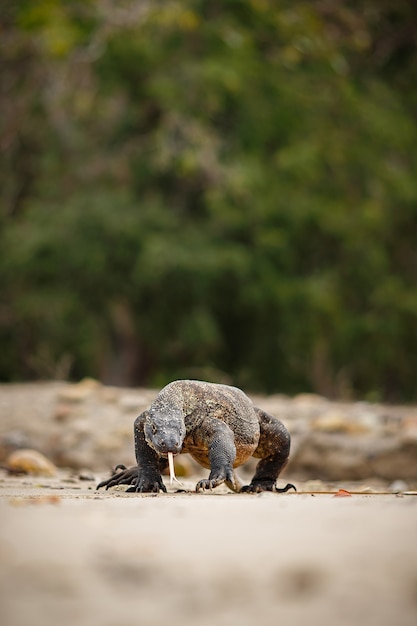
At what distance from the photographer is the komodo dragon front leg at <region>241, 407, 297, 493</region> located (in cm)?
467

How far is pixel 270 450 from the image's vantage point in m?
4.73

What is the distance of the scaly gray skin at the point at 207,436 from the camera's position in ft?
13.1

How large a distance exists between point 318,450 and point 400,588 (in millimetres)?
5909

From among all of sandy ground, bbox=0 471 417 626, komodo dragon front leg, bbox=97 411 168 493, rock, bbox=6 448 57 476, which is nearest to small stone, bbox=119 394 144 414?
rock, bbox=6 448 57 476

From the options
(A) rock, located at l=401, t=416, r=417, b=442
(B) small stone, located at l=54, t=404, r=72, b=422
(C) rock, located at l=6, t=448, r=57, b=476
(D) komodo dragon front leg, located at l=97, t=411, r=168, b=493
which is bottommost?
(D) komodo dragon front leg, located at l=97, t=411, r=168, b=493

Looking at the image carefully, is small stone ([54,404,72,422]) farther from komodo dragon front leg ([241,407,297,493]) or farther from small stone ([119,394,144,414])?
komodo dragon front leg ([241,407,297,493])

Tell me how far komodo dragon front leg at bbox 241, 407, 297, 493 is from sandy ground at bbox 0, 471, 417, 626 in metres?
2.14

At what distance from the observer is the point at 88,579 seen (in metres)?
1.81

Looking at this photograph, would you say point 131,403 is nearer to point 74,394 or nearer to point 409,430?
point 74,394

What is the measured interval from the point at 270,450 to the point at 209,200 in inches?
393

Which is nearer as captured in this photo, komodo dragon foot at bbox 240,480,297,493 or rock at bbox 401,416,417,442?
komodo dragon foot at bbox 240,480,297,493

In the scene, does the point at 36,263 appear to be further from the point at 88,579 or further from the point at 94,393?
the point at 88,579

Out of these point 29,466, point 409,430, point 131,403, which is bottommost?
point 29,466

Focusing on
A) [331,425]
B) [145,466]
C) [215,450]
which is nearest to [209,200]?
[331,425]
